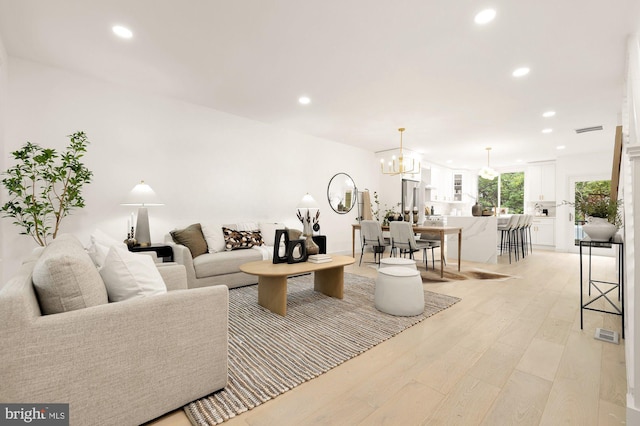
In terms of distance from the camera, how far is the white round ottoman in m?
2.79

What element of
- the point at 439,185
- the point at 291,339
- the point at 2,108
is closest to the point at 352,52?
the point at 291,339

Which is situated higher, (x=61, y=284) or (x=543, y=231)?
(x=61, y=284)

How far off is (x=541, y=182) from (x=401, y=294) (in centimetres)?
777

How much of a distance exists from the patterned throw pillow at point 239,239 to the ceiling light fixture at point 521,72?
3.86 m

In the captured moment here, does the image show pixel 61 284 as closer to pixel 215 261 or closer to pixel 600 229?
pixel 215 261

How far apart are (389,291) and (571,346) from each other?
1.42m

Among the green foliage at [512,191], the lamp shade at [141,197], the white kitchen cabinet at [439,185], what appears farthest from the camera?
the green foliage at [512,191]

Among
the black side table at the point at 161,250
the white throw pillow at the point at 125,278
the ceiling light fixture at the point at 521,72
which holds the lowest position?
the black side table at the point at 161,250

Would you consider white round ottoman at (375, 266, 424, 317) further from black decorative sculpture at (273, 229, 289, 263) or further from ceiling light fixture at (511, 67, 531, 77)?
ceiling light fixture at (511, 67, 531, 77)

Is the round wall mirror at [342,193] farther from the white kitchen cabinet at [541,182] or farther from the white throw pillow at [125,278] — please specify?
the white kitchen cabinet at [541,182]

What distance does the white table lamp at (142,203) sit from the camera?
3.40m

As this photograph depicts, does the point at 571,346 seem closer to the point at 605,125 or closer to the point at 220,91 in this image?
the point at 220,91

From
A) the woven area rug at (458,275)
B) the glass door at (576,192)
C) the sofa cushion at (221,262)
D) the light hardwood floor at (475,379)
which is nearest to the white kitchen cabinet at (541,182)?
the glass door at (576,192)

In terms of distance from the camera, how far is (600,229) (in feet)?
7.72
